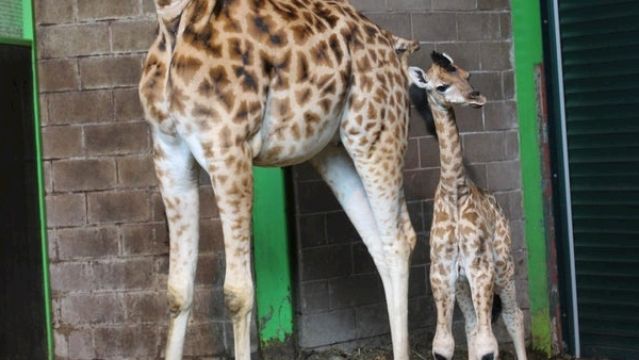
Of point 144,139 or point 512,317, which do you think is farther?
point 144,139

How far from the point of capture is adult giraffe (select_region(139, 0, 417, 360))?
161 inches

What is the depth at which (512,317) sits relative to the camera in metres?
5.45

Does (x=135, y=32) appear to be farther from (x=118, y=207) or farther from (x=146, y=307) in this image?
(x=146, y=307)

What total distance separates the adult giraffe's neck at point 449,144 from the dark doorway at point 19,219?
2.35 m

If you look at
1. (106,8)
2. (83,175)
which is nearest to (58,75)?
(106,8)

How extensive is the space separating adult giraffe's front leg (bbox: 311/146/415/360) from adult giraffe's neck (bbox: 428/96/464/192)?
12.3 inches

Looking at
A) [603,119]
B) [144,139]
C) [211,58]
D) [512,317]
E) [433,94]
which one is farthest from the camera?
[603,119]

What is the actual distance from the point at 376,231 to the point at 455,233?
39 cm

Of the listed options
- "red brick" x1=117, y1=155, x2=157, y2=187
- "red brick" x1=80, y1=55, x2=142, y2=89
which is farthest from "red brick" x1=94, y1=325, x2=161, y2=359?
"red brick" x1=80, y1=55, x2=142, y2=89

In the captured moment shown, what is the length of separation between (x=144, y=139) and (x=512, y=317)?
7.46 ft

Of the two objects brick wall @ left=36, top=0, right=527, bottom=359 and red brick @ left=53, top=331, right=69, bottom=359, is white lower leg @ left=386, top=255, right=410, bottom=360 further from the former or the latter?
red brick @ left=53, top=331, right=69, bottom=359

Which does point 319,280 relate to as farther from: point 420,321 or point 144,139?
point 144,139

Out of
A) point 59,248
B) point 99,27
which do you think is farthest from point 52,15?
point 59,248

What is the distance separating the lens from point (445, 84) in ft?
16.4
